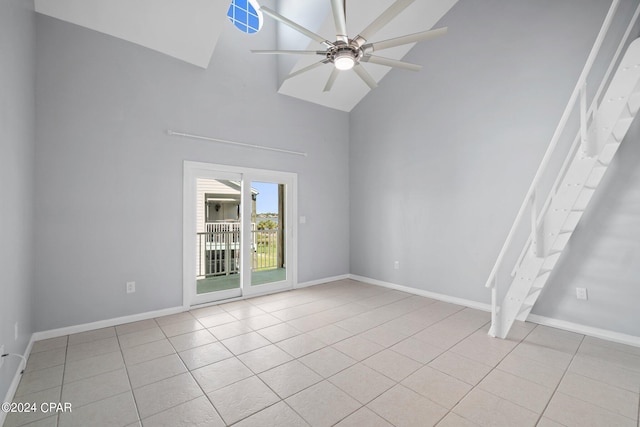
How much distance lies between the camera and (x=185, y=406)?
196 centimetres

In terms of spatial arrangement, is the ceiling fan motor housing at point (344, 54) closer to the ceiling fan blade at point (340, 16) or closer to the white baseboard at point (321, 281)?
the ceiling fan blade at point (340, 16)

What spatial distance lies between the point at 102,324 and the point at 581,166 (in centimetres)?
517

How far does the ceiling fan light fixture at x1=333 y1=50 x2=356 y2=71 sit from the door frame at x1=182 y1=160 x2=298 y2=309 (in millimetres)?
2327

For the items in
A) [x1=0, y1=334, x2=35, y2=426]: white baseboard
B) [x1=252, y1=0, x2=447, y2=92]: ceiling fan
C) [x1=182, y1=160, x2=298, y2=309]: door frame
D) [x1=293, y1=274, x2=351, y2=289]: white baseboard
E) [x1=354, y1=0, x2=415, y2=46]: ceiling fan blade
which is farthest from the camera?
[x1=293, y1=274, x2=351, y2=289]: white baseboard

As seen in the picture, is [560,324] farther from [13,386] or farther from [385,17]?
[13,386]

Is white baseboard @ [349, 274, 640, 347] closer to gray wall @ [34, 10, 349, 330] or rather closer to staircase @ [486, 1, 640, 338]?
staircase @ [486, 1, 640, 338]

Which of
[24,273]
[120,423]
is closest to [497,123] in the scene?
[120,423]

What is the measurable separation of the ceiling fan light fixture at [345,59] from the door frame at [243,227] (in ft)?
7.64

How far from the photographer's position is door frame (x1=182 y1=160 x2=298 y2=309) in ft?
12.6

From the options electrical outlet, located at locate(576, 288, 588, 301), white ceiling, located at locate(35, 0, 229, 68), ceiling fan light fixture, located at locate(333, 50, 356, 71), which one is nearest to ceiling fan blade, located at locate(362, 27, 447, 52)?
ceiling fan light fixture, located at locate(333, 50, 356, 71)

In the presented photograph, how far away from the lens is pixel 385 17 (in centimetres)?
214

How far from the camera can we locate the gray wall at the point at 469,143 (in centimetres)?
322

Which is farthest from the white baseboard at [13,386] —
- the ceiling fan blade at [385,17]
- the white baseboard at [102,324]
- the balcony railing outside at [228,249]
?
the ceiling fan blade at [385,17]

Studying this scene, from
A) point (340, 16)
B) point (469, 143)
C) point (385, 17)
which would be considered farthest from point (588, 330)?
point (340, 16)
